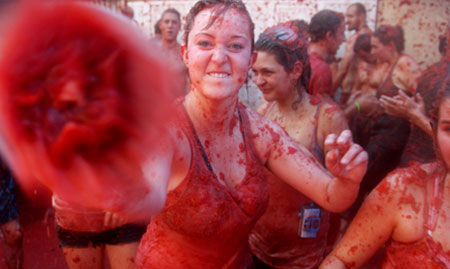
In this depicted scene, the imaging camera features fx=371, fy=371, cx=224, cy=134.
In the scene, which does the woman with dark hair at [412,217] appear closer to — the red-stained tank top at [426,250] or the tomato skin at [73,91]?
the red-stained tank top at [426,250]

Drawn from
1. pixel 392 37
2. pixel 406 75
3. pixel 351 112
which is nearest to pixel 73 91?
pixel 351 112

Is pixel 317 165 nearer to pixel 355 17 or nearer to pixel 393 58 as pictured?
pixel 393 58

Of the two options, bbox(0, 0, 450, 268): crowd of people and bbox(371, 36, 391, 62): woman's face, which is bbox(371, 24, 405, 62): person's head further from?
bbox(0, 0, 450, 268): crowd of people

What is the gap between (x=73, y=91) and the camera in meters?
0.79

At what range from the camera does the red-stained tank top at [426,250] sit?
1632mm

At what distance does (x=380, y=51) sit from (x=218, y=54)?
143 inches

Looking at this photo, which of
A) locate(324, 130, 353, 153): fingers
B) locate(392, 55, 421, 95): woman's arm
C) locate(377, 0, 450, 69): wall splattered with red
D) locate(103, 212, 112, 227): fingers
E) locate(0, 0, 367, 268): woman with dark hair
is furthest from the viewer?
locate(377, 0, 450, 69): wall splattered with red

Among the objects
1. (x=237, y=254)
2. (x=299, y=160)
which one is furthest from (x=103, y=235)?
(x=299, y=160)

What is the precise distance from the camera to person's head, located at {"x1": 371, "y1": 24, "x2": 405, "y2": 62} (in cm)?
464

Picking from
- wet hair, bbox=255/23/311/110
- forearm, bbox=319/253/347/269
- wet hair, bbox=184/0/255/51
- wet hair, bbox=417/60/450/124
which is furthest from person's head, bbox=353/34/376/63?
forearm, bbox=319/253/347/269

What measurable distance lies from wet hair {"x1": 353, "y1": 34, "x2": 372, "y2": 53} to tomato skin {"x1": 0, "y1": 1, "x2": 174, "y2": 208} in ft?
16.3

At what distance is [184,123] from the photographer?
173 centimetres

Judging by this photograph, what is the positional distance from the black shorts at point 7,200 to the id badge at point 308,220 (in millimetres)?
2271

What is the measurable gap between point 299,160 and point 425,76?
31.8 inches
